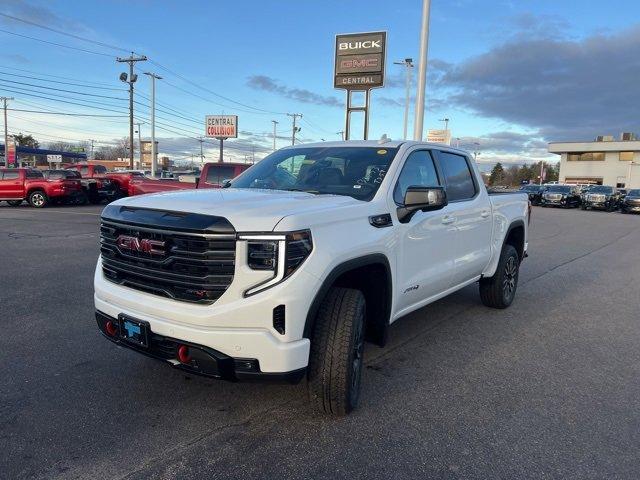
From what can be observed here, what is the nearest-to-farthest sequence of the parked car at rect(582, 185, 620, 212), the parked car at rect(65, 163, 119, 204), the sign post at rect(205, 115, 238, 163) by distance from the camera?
1. the parked car at rect(65, 163, 119, 204)
2. the parked car at rect(582, 185, 620, 212)
3. the sign post at rect(205, 115, 238, 163)

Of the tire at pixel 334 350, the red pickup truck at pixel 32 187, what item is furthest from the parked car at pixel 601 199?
the tire at pixel 334 350

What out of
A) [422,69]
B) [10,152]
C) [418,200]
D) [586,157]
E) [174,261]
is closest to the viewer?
[174,261]

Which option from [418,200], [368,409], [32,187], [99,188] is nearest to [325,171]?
Result: [418,200]

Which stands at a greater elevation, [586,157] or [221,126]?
[586,157]

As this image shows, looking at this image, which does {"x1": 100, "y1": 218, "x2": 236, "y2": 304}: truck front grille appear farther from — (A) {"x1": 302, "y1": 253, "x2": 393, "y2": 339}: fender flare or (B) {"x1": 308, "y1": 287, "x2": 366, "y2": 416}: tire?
(B) {"x1": 308, "y1": 287, "x2": 366, "y2": 416}: tire

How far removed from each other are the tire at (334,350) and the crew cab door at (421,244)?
29.3 inches

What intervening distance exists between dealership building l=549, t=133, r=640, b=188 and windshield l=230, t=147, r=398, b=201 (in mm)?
75204

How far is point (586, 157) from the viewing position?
74188 millimetres

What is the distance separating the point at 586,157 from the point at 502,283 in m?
78.2

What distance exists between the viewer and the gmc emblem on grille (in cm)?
309

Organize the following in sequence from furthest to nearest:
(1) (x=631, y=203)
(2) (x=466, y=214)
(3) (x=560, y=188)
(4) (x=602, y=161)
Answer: (4) (x=602, y=161) → (3) (x=560, y=188) → (1) (x=631, y=203) → (2) (x=466, y=214)

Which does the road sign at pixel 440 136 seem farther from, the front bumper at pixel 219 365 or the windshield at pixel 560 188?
the front bumper at pixel 219 365

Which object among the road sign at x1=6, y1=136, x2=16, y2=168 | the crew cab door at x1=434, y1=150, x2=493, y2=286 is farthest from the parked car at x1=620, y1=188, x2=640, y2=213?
the road sign at x1=6, y1=136, x2=16, y2=168

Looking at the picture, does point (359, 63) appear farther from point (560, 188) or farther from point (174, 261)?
point (174, 261)
